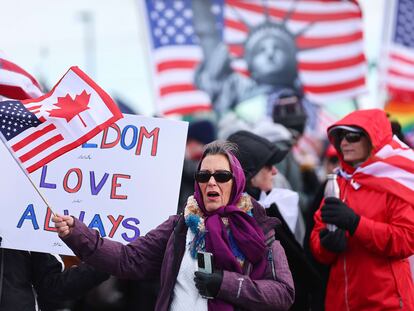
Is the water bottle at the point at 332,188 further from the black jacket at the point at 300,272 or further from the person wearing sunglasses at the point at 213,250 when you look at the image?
the person wearing sunglasses at the point at 213,250

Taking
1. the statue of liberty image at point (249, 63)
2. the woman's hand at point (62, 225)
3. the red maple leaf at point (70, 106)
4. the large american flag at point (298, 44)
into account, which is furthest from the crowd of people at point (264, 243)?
the large american flag at point (298, 44)

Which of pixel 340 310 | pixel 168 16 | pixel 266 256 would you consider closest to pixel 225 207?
pixel 266 256

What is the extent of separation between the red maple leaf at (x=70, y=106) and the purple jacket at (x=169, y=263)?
607mm

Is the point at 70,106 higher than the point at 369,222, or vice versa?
the point at 70,106

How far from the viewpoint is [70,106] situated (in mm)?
4238

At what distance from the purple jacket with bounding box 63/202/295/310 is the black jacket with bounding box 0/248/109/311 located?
0.32 m

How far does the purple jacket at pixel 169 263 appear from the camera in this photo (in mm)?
3717

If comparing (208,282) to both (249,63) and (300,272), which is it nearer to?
(300,272)

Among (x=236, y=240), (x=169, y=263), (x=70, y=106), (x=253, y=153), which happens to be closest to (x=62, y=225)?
(x=169, y=263)

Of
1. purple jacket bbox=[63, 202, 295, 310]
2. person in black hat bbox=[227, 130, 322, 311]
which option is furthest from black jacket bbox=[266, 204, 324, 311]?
purple jacket bbox=[63, 202, 295, 310]

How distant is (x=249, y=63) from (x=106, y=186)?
5490 mm

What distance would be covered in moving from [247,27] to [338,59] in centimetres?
121

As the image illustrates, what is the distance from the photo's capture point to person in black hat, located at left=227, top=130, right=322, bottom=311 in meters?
4.94

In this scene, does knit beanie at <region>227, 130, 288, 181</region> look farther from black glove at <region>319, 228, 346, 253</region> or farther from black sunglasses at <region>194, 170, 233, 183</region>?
black sunglasses at <region>194, 170, 233, 183</region>
